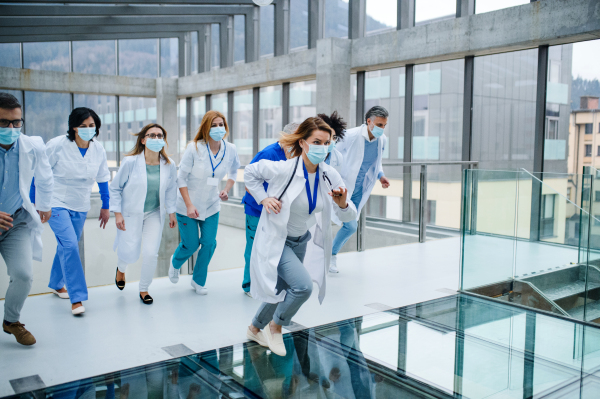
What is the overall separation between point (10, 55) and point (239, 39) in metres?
6.11

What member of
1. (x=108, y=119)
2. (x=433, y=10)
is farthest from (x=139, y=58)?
(x=433, y=10)

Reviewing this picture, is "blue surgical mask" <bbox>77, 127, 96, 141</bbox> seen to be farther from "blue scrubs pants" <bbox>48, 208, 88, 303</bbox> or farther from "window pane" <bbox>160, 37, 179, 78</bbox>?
"window pane" <bbox>160, 37, 179, 78</bbox>

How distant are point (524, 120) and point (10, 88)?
1254cm

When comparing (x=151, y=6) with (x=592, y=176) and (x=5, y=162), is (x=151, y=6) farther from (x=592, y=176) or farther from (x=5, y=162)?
(x=592, y=176)

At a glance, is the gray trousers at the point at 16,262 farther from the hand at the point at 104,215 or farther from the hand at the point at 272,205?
the hand at the point at 272,205

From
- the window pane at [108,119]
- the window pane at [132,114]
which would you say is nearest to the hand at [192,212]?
the window pane at [108,119]

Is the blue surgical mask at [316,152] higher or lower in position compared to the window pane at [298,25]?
lower

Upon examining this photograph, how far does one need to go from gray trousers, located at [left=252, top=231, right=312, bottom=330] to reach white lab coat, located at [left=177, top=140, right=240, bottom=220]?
1484mm

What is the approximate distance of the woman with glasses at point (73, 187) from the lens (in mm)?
3908

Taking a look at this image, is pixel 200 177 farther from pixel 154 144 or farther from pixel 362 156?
pixel 362 156

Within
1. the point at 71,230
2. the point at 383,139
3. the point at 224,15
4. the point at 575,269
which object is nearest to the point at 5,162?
the point at 71,230

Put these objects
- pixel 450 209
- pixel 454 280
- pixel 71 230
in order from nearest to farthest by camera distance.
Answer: pixel 71 230, pixel 454 280, pixel 450 209

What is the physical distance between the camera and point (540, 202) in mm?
4414

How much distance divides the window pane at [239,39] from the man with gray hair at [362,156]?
936 cm
